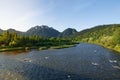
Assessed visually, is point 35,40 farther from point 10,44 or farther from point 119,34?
point 119,34

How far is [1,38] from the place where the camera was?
582ft

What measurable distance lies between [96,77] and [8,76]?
28745 millimetres

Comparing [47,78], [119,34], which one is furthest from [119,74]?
[119,34]

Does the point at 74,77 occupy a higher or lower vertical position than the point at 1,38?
lower

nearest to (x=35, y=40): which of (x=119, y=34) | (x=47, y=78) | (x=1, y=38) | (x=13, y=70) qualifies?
(x=1, y=38)

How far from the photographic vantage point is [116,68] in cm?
7319

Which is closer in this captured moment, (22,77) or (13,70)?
(22,77)

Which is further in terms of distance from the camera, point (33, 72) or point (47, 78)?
point (33, 72)

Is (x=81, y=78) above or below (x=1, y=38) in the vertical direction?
below

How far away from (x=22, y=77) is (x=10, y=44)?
356 feet

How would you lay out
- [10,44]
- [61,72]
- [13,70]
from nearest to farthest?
[61,72] < [13,70] < [10,44]

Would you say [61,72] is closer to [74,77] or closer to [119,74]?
[74,77]

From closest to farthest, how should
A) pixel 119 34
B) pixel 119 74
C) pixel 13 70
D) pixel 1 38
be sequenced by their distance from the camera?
pixel 119 74, pixel 13 70, pixel 119 34, pixel 1 38

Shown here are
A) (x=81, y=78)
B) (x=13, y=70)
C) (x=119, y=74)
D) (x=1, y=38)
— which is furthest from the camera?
(x=1, y=38)
